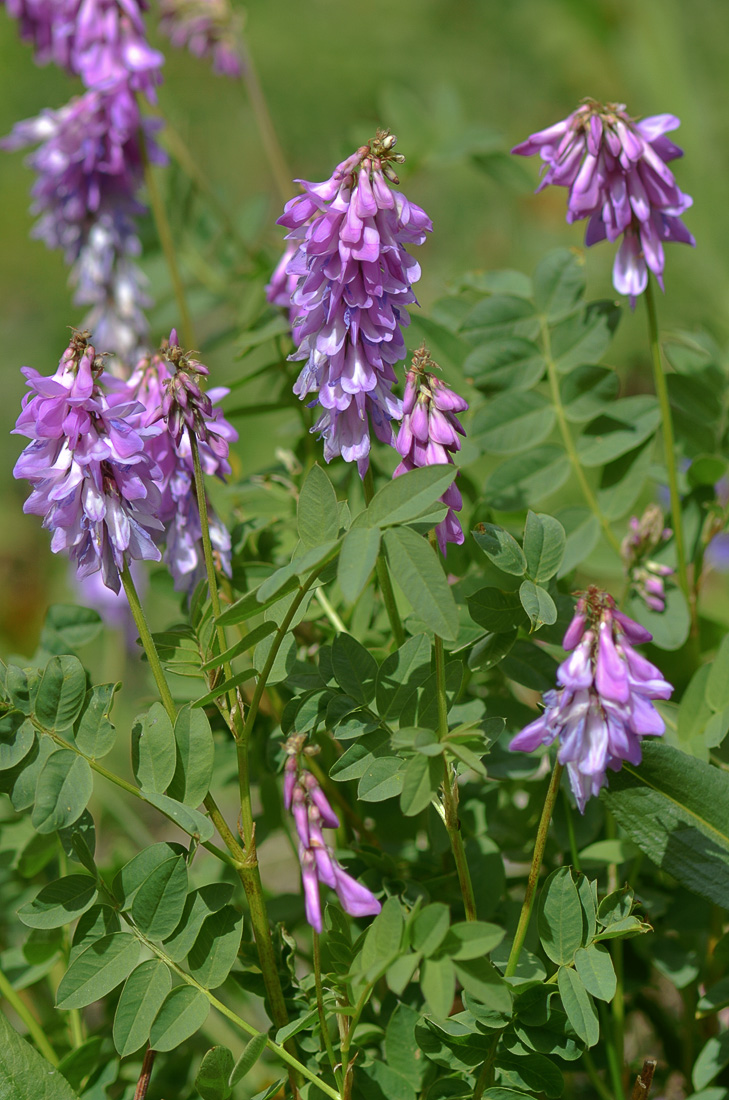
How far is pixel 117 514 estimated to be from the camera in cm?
95

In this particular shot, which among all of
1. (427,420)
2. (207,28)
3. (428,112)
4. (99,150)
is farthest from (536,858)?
(428,112)

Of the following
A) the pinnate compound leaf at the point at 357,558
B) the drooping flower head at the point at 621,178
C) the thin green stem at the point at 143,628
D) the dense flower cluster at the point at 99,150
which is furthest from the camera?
the dense flower cluster at the point at 99,150

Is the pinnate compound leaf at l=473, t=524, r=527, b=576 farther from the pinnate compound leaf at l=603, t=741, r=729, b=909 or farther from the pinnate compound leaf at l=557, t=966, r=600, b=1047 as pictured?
the pinnate compound leaf at l=557, t=966, r=600, b=1047

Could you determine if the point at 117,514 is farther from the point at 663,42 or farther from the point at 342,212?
the point at 663,42

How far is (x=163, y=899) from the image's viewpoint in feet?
3.22

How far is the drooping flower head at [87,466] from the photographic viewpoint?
922 mm

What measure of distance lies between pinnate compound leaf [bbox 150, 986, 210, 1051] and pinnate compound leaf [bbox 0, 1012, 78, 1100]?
148 mm

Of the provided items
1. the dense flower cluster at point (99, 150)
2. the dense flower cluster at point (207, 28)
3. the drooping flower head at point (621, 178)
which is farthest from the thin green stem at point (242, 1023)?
the dense flower cluster at point (207, 28)

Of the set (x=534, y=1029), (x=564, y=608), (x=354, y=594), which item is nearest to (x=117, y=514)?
(x=354, y=594)

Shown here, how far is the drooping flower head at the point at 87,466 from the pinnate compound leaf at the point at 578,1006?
1.80 feet

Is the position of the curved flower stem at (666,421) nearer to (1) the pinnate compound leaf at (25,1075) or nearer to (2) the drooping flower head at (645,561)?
(2) the drooping flower head at (645,561)

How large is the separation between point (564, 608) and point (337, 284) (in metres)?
0.44

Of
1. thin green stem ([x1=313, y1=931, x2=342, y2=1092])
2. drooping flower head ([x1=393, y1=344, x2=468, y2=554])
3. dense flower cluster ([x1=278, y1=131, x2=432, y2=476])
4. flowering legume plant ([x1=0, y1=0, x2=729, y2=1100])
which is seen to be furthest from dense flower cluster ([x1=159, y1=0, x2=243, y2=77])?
thin green stem ([x1=313, y1=931, x2=342, y2=1092])

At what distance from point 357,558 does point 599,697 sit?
0.24m
